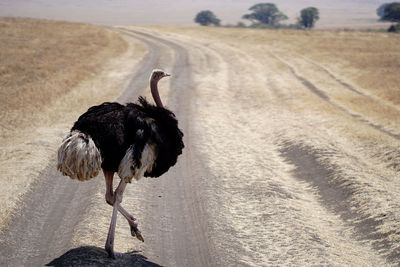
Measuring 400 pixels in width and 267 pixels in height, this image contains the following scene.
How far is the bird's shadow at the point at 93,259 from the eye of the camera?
679 centimetres

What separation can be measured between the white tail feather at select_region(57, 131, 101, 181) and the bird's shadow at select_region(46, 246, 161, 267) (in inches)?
47.7

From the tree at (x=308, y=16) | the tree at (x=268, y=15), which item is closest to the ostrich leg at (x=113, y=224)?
the tree at (x=308, y=16)

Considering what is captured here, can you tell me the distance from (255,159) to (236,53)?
877 inches

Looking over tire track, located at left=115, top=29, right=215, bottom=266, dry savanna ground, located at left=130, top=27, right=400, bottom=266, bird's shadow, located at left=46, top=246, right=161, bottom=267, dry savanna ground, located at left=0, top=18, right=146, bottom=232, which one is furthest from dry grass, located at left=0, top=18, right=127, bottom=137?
bird's shadow, located at left=46, top=246, right=161, bottom=267

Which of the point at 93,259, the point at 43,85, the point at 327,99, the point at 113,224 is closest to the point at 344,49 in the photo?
the point at 327,99

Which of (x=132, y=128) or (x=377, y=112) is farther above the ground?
(x=132, y=128)

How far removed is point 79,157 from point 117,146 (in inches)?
22.6

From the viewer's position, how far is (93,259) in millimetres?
6879

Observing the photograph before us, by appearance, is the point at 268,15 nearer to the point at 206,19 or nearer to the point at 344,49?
the point at 206,19

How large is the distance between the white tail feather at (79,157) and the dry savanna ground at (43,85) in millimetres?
2611

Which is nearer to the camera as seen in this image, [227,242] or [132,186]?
[227,242]

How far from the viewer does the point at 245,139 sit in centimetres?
1520

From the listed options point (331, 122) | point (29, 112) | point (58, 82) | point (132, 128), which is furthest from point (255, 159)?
point (58, 82)

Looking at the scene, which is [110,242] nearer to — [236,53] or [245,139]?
[245,139]
